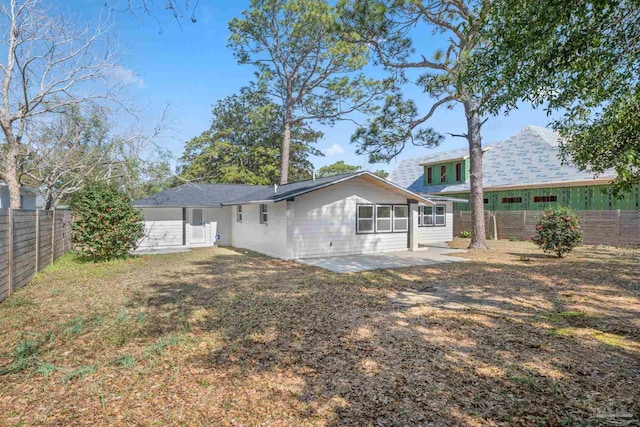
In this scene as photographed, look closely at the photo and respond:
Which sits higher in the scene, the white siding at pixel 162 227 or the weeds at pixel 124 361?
the white siding at pixel 162 227

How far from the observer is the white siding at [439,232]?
1883 centimetres

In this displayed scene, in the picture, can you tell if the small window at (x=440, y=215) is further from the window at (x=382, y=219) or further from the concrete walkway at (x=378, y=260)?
the concrete walkway at (x=378, y=260)

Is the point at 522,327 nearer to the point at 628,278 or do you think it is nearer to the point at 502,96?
the point at 502,96

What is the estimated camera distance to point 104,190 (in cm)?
1185

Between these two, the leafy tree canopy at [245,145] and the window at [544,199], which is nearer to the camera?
the window at [544,199]

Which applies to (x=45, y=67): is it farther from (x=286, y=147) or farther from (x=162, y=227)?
(x=286, y=147)

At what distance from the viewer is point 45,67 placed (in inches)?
477

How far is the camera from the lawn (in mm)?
3117

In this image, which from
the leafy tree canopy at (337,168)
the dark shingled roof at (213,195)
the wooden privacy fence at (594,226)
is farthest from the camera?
the leafy tree canopy at (337,168)

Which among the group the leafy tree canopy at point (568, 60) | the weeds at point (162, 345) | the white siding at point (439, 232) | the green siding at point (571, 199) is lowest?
the weeds at point (162, 345)

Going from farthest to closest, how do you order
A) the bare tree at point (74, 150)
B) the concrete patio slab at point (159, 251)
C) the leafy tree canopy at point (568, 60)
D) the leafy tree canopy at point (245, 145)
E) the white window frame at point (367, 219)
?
the leafy tree canopy at point (245, 145)
the concrete patio slab at point (159, 251)
the white window frame at point (367, 219)
the bare tree at point (74, 150)
the leafy tree canopy at point (568, 60)

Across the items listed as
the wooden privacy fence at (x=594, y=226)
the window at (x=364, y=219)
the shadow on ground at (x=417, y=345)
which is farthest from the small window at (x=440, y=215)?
the shadow on ground at (x=417, y=345)

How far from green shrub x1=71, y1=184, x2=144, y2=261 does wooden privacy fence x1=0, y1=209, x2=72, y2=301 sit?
0.77 m

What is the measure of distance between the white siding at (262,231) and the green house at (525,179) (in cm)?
1363
